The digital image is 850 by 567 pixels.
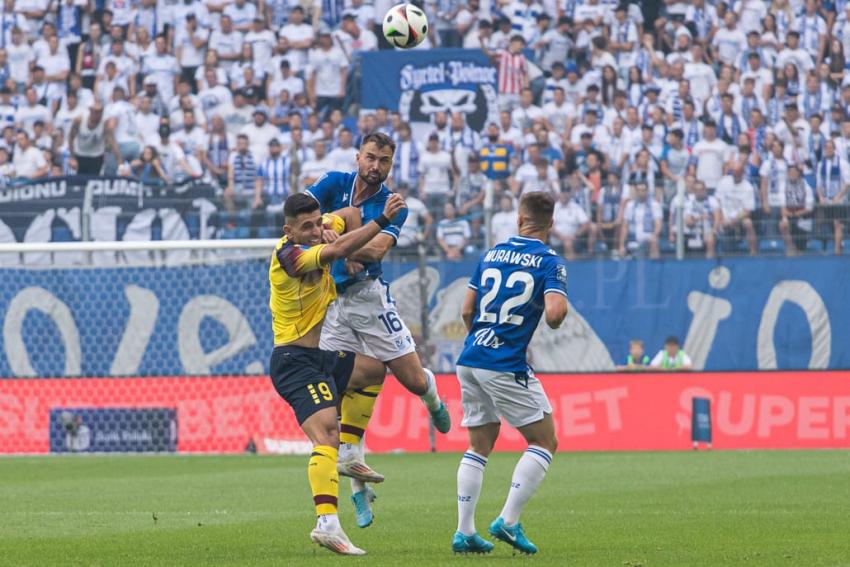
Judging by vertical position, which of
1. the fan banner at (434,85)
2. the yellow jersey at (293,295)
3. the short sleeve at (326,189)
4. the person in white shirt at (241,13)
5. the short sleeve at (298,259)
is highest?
the person in white shirt at (241,13)

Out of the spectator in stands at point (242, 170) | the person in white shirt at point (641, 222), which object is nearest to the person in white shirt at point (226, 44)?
the spectator in stands at point (242, 170)

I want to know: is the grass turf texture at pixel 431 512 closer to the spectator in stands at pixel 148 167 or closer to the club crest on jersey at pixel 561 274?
the club crest on jersey at pixel 561 274

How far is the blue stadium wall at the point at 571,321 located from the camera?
20484 mm

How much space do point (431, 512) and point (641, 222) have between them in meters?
9.85

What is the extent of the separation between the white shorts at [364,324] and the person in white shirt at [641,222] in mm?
10181

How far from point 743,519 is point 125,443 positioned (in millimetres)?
12141

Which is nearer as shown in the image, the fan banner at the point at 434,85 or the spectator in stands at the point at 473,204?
the spectator in stands at the point at 473,204

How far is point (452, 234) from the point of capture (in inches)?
816

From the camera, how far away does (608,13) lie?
89.3 feet

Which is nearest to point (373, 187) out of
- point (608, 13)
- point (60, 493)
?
point (60, 493)

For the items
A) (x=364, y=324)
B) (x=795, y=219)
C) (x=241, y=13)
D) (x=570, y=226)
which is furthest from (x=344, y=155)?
(x=364, y=324)

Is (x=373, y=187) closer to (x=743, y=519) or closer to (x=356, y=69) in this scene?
(x=743, y=519)

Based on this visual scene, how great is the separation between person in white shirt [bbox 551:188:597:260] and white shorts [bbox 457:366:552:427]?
1205cm

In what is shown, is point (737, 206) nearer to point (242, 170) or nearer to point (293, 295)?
point (242, 170)
